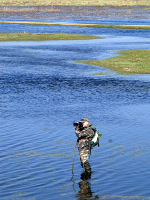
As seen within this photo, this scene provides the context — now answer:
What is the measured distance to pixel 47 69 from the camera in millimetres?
45188

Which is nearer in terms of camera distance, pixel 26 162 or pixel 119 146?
pixel 26 162

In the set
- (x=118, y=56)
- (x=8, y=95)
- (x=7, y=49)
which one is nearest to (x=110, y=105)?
(x=8, y=95)

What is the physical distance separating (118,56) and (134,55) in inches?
75.3

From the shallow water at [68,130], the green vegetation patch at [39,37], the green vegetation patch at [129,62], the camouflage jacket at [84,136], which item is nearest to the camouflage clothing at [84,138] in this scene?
the camouflage jacket at [84,136]

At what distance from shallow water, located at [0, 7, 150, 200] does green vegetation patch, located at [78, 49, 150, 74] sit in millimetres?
2092

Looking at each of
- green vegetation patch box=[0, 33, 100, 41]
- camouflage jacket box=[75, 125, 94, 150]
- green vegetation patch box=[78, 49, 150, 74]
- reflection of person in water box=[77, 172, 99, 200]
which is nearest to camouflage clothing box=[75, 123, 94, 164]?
camouflage jacket box=[75, 125, 94, 150]

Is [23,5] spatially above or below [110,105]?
above

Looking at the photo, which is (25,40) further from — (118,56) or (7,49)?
(118,56)

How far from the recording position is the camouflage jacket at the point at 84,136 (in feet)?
50.2

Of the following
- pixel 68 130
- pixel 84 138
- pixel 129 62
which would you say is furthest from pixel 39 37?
pixel 84 138

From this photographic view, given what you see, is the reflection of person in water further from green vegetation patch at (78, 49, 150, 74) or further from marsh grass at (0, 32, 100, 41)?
marsh grass at (0, 32, 100, 41)

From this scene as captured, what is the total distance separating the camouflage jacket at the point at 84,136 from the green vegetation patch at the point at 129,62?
2888 centimetres

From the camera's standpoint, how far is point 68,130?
22266mm

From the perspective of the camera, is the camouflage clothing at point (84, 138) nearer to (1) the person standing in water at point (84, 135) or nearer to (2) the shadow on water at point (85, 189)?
(1) the person standing in water at point (84, 135)
